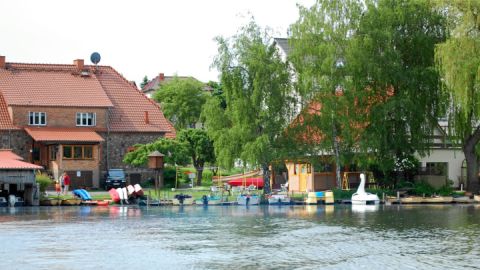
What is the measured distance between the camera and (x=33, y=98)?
7444 cm

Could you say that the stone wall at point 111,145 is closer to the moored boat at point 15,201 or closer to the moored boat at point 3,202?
the moored boat at point 15,201

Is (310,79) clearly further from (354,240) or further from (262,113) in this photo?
(354,240)

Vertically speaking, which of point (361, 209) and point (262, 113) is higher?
point (262, 113)

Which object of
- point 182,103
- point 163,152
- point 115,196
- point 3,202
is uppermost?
point 182,103

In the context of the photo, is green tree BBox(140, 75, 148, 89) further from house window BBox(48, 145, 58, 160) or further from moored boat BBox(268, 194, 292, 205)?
moored boat BBox(268, 194, 292, 205)

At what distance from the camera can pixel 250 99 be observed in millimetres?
62844

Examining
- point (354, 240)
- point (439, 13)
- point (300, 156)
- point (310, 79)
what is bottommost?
point (354, 240)

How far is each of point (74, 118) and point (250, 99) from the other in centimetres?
1846

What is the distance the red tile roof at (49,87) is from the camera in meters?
74.5

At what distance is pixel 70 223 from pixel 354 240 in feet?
49.7

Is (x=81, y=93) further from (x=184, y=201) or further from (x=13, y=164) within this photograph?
(x=184, y=201)

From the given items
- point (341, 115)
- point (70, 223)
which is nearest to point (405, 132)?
point (341, 115)

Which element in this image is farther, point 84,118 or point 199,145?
point 199,145

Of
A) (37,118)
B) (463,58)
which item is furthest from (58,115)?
(463,58)
